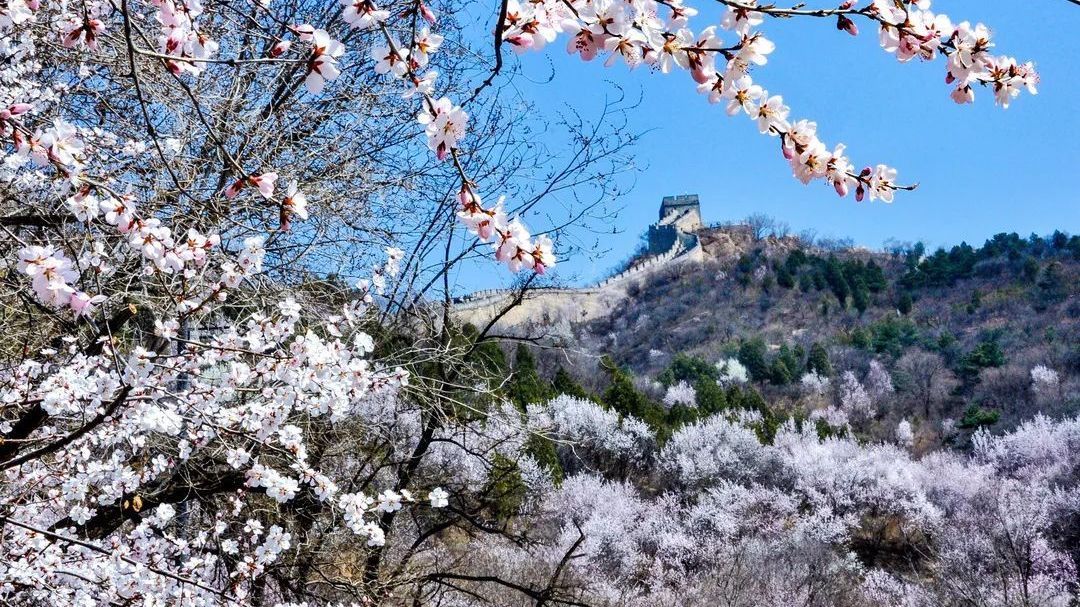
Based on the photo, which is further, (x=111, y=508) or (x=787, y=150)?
(x=111, y=508)

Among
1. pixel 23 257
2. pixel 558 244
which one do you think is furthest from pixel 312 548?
pixel 23 257

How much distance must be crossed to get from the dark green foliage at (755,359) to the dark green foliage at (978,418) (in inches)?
422

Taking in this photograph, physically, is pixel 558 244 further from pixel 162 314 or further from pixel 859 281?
pixel 859 281

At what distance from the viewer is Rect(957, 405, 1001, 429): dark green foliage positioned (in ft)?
91.9

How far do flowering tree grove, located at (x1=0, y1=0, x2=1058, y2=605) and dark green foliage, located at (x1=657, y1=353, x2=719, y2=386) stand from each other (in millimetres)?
33870

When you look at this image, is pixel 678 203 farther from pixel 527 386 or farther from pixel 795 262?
pixel 527 386

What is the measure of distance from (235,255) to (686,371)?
37.1 meters

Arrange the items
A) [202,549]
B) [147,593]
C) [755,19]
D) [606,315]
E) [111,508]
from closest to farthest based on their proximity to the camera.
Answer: [755,19] → [147,593] → [111,508] → [202,549] → [606,315]

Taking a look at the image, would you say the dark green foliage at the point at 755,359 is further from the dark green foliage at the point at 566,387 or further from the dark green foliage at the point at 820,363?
the dark green foliage at the point at 566,387

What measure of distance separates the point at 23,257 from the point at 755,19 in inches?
58.4

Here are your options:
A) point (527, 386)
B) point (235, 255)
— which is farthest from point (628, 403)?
point (235, 255)

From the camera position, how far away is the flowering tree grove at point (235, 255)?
147cm

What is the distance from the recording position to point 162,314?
3438mm

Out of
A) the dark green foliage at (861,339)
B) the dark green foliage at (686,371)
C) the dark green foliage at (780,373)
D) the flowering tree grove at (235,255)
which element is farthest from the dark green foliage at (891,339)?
the flowering tree grove at (235,255)
